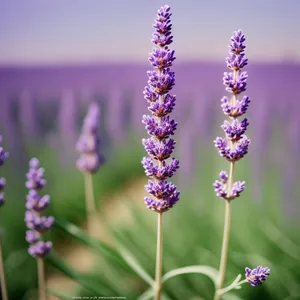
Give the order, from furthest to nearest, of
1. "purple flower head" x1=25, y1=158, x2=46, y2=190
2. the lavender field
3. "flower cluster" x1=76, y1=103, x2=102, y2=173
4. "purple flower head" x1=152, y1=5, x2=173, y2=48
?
the lavender field → "flower cluster" x1=76, y1=103, x2=102, y2=173 → "purple flower head" x1=25, y1=158, x2=46, y2=190 → "purple flower head" x1=152, y1=5, x2=173, y2=48

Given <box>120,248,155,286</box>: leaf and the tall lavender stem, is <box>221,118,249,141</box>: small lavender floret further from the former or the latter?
<box>120,248,155,286</box>: leaf

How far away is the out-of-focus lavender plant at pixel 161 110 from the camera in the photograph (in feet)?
1.44

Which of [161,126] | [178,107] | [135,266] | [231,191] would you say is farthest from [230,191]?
[178,107]

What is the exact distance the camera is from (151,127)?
0.45m

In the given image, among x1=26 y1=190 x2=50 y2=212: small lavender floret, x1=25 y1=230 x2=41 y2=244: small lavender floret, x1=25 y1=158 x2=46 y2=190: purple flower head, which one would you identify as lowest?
x1=25 y1=230 x2=41 y2=244: small lavender floret

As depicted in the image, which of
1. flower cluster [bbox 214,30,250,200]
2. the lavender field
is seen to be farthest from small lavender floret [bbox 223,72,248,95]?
the lavender field

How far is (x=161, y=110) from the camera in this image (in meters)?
0.44

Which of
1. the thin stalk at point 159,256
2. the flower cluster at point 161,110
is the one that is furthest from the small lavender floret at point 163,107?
the thin stalk at point 159,256

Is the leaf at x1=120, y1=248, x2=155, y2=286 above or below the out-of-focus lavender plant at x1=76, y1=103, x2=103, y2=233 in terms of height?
below

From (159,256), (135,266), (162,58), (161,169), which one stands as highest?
(162,58)

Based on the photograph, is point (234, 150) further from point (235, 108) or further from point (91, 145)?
point (91, 145)

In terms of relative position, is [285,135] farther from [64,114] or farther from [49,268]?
[49,268]

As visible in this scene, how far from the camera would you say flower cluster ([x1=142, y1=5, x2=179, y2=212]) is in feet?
1.44

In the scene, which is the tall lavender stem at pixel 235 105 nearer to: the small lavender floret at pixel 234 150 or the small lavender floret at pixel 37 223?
the small lavender floret at pixel 234 150
